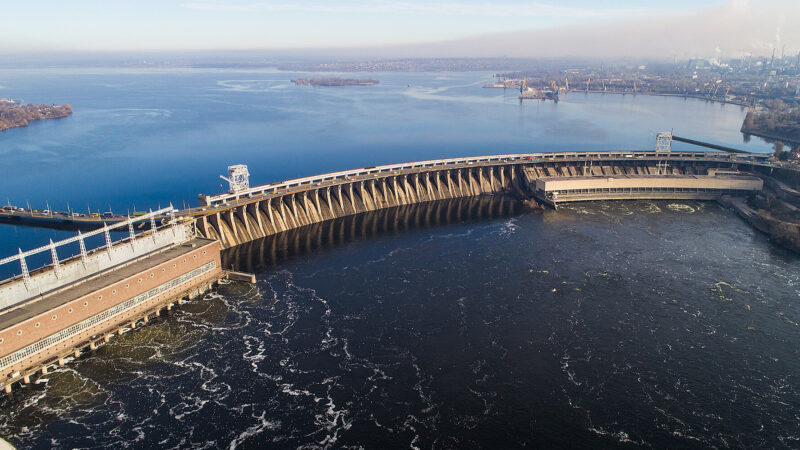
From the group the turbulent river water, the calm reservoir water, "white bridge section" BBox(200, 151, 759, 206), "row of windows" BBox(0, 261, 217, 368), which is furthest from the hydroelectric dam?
the turbulent river water

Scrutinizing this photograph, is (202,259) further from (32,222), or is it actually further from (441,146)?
(441,146)

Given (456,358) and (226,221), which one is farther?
(226,221)

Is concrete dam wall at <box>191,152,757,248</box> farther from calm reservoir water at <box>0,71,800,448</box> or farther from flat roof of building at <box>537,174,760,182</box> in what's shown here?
flat roof of building at <box>537,174,760,182</box>

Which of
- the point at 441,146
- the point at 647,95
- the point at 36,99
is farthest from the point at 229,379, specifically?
the point at 647,95

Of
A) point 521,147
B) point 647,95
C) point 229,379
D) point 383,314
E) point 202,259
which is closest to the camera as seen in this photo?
point 229,379

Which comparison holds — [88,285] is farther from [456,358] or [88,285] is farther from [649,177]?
[649,177]

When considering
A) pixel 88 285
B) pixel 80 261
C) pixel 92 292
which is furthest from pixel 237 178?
pixel 92 292

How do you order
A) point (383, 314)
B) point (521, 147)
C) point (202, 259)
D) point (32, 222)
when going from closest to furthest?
1. point (383, 314)
2. point (202, 259)
3. point (32, 222)
4. point (521, 147)
